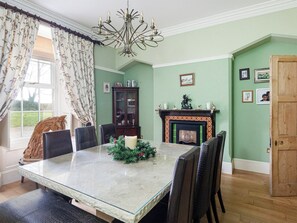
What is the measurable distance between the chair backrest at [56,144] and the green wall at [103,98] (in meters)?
2.17

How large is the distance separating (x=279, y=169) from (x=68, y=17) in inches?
180

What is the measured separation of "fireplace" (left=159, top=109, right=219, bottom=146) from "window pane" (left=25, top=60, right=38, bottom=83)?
8.87ft

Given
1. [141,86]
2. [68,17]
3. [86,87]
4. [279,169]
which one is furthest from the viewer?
[141,86]

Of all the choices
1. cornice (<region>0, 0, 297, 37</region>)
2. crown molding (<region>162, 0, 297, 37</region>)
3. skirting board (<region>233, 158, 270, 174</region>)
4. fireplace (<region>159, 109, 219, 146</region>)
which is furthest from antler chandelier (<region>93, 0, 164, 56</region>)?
skirting board (<region>233, 158, 270, 174</region>)

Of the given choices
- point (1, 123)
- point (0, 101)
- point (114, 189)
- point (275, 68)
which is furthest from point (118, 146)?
point (275, 68)

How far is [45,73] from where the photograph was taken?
148 inches

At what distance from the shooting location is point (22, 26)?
115 inches

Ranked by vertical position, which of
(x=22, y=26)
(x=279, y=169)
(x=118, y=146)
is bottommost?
(x=279, y=169)

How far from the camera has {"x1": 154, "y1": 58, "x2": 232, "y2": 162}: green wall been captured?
357 cm

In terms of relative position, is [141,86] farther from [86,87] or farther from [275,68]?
[275,68]

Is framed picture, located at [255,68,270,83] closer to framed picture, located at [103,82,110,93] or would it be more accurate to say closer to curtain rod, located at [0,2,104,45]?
framed picture, located at [103,82,110,93]

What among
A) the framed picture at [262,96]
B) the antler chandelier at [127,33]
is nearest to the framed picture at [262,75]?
the framed picture at [262,96]

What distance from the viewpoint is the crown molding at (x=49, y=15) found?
291 centimetres

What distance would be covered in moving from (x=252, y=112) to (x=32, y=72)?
450cm
